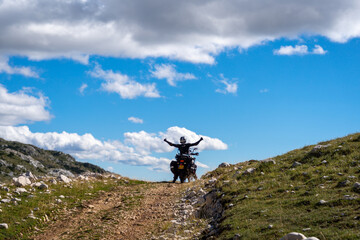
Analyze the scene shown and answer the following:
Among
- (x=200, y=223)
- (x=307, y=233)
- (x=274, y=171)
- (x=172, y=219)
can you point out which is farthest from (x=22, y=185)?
(x=307, y=233)

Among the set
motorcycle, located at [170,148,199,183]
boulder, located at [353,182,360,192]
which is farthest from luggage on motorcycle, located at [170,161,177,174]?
boulder, located at [353,182,360,192]

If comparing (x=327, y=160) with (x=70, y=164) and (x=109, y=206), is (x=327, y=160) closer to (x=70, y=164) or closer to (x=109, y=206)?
(x=109, y=206)

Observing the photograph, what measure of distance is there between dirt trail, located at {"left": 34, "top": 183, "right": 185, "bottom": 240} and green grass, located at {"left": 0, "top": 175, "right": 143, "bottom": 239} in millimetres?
573

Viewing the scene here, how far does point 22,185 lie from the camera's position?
1939 cm

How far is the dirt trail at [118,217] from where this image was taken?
13.4 m

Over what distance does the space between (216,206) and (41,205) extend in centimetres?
836

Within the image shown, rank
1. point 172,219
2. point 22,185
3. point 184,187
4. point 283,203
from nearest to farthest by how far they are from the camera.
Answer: point 283,203 < point 172,219 < point 22,185 < point 184,187

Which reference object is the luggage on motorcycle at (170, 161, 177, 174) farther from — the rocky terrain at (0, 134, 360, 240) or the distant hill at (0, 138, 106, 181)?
the distant hill at (0, 138, 106, 181)

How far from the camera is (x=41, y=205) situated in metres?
16.3

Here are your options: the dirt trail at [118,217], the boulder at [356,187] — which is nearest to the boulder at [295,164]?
the boulder at [356,187]

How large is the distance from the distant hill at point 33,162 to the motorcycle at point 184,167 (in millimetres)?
44261

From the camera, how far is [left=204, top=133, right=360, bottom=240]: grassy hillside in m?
9.22

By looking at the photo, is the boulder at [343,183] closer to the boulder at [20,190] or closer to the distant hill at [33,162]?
the boulder at [20,190]

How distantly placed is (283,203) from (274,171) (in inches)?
244
